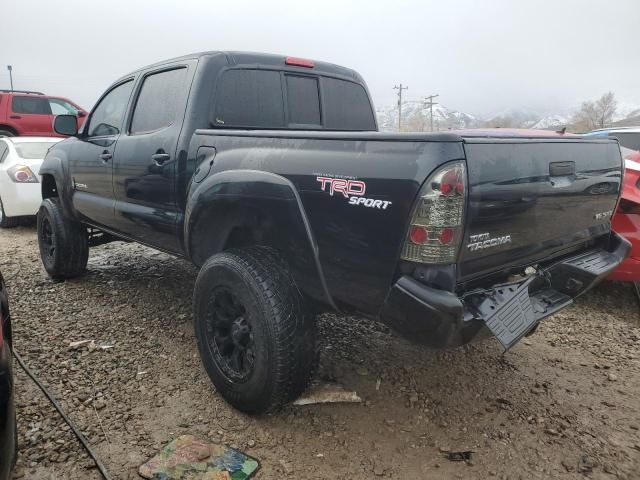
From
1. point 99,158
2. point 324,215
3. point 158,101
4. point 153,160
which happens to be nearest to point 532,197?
point 324,215

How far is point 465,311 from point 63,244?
3.97 m

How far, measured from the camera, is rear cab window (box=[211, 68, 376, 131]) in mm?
3146

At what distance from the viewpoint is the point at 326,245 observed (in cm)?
222

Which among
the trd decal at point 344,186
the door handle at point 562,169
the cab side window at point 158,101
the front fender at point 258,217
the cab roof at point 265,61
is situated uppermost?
the cab roof at point 265,61

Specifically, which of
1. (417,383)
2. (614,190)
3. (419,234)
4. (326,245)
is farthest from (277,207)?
(614,190)

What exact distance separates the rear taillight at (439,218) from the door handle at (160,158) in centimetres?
182

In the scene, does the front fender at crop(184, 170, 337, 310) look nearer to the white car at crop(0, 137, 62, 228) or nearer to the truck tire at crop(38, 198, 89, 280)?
the truck tire at crop(38, 198, 89, 280)

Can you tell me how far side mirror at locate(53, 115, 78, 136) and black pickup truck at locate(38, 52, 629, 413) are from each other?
34.9 inches

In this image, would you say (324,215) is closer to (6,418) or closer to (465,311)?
(465,311)

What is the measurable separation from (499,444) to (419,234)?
127 centimetres

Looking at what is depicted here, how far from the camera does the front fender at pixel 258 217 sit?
2.31 meters

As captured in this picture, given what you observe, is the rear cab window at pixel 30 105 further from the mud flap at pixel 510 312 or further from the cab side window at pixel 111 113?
the mud flap at pixel 510 312

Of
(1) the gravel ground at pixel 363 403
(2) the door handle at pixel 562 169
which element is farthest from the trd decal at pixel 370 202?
(1) the gravel ground at pixel 363 403

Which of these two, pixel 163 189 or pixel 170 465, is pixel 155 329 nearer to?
pixel 163 189
